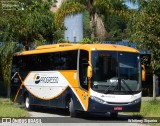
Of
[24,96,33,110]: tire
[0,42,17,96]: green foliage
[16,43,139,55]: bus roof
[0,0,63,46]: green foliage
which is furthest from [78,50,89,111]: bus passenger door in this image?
[0,0,63,46]: green foliage

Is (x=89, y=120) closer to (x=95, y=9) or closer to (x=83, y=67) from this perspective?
(x=83, y=67)

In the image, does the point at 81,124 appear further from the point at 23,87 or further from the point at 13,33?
the point at 13,33

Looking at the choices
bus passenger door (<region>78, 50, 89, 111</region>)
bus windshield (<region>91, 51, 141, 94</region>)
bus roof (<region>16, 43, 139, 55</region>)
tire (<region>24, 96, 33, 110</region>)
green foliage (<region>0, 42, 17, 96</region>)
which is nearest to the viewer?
bus windshield (<region>91, 51, 141, 94</region>)

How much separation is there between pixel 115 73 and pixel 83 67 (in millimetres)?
1499

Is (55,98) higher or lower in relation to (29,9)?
lower

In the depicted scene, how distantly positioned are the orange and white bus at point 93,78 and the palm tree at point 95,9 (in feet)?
40.1

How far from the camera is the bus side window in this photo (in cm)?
1934

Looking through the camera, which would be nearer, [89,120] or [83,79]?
[89,120]

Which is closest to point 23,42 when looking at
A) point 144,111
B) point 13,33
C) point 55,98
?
point 13,33

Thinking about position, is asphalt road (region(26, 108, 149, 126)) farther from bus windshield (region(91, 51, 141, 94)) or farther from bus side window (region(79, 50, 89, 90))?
bus side window (region(79, 50, 89, 90))

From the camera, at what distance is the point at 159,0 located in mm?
24438

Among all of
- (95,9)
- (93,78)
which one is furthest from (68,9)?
(93,78)

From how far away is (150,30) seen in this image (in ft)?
80.1

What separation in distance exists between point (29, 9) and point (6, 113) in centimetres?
1879
